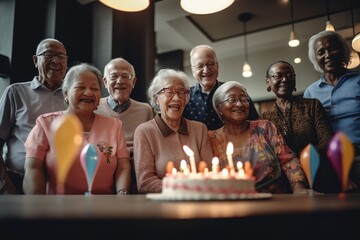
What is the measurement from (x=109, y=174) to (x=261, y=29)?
239 inches

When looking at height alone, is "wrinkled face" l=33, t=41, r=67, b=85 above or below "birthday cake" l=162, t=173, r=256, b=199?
above

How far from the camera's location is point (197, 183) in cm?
123

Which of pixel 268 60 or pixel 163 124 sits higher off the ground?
pixel 268 60

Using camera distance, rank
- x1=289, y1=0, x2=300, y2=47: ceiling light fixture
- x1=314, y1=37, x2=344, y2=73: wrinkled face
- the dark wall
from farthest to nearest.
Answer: x1=289, y1=0, x2=300, y2=47: ceiling light fixture → the dark wall → x1=314, y1=37, x2=344, y2=73: wrinkled face

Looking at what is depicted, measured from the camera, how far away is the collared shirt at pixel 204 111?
112 inches

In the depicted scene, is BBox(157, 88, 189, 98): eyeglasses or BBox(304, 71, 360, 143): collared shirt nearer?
BBox(157, 88, 189, 98): eyeglasses

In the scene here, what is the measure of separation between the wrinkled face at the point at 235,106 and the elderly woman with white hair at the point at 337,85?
767 millimetres

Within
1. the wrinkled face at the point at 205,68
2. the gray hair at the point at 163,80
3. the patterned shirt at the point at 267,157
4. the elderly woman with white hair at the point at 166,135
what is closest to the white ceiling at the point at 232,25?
the wrinkled face at the point at 205,68

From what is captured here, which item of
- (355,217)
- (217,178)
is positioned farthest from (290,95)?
(355,217)

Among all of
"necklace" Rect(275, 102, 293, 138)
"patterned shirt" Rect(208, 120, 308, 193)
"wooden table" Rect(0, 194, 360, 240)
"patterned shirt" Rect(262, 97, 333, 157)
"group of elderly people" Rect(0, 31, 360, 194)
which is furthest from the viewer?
"necklace" Rect(275, 102, 293, 138)

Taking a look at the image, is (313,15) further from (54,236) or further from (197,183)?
(54,236)

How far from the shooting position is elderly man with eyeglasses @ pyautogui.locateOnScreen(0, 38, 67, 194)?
2574mm

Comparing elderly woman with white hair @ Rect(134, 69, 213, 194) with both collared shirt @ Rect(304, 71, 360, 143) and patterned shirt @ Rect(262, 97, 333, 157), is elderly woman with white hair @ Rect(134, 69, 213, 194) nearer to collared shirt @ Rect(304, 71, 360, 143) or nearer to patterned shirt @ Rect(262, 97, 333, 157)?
patterned shirt @ Rect(262, 97, 333, 157)

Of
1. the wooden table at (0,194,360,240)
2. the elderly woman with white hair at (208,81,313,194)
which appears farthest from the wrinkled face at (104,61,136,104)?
the wooden table at (0,194,360,240)
